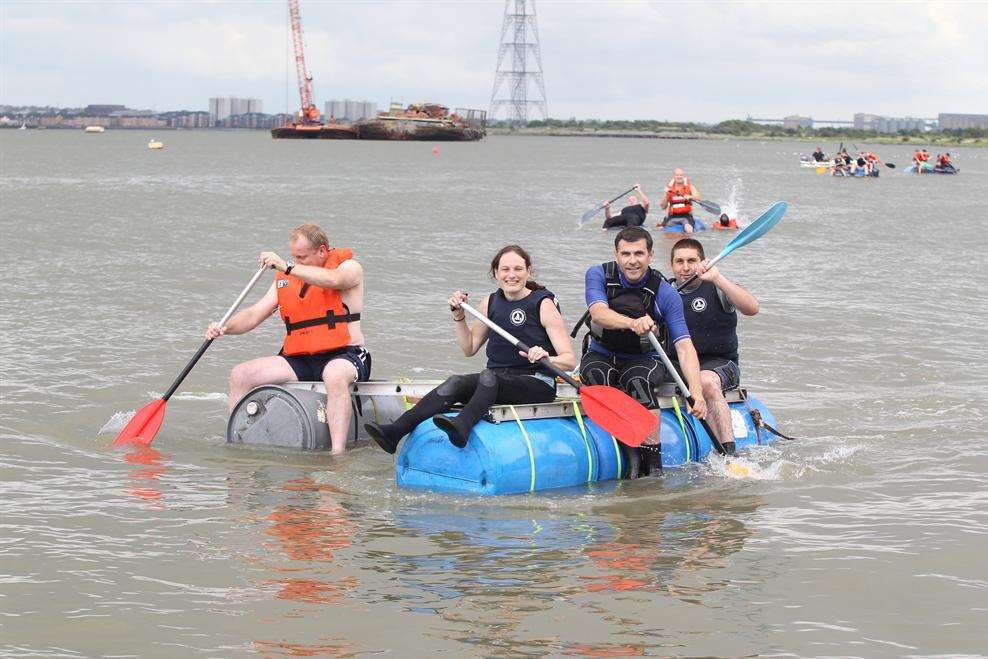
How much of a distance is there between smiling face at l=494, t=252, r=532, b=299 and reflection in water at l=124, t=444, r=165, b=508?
2435 mm

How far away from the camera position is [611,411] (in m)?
8.09

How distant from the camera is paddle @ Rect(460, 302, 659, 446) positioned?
26.5ft

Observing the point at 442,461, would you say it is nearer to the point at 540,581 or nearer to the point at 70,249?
the point at 540,581

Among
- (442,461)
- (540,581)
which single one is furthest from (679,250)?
(540,581)

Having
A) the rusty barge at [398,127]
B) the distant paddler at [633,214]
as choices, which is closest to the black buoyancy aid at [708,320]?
the distant paddler at [633,214]

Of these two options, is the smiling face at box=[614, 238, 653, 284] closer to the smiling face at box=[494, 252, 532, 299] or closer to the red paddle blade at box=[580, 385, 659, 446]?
the smiling face at box=[494, 252, 532, 299]

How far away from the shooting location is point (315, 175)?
6244 cm

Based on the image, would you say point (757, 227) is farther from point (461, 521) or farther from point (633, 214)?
point (633, 214)

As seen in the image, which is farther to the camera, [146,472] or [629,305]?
[146,472]

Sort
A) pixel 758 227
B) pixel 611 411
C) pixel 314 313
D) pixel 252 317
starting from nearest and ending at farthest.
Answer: pixel 611 411 → pixel 314 313 → pixel 252 317 → pixel 758 227

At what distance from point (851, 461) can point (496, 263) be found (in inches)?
116

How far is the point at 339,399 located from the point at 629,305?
212 cm

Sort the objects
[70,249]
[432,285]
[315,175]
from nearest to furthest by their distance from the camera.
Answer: [432,285] < [70,249] < [315,175]

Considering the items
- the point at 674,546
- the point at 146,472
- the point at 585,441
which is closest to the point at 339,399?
the point at 146,472
